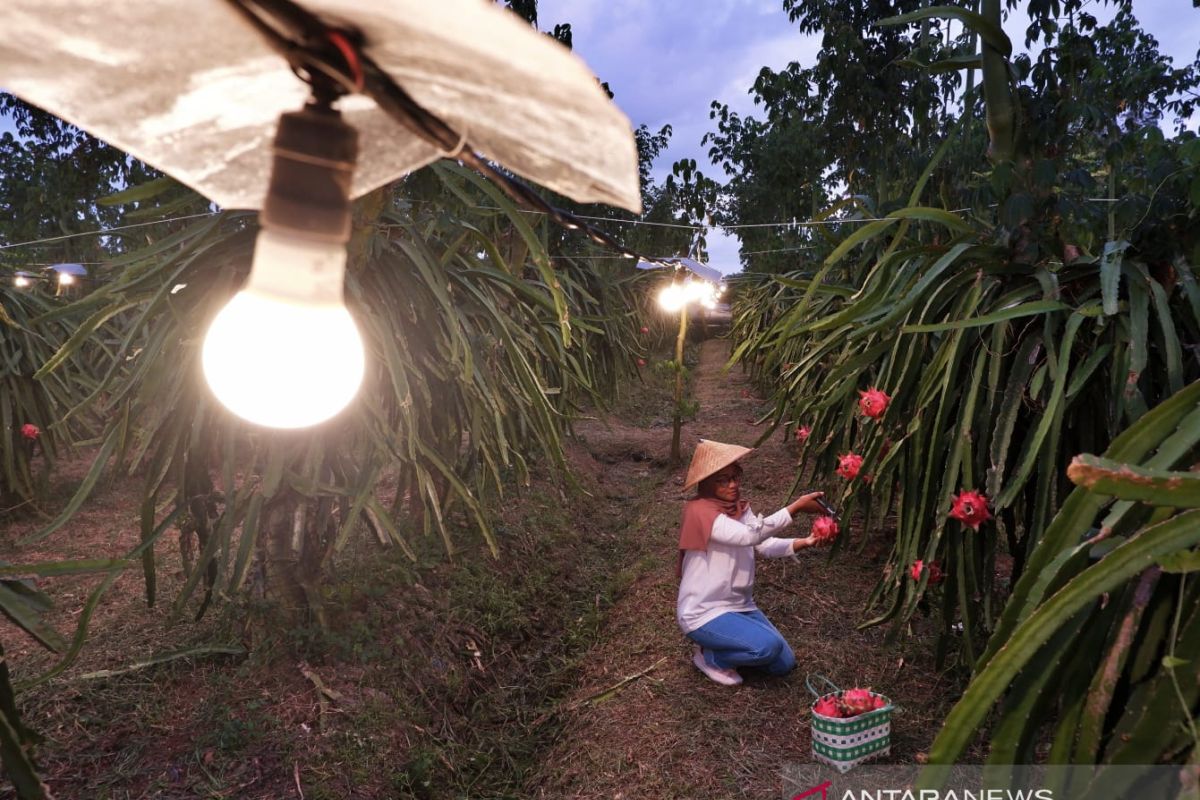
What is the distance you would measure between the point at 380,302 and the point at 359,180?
169cm

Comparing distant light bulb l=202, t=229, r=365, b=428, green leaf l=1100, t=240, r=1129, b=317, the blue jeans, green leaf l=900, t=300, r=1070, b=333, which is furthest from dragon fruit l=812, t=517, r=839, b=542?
distant light bulb l=202, t=229, r=365, b=428

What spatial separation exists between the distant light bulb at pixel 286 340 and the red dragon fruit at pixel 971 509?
180 cm

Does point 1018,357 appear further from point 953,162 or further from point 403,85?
point 953,162

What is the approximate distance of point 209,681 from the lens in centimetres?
276

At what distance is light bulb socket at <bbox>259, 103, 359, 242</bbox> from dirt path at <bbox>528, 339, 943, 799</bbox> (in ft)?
7.02

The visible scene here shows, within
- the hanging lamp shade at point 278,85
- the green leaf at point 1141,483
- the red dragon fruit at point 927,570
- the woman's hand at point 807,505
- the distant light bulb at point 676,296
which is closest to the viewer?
the hanging lamp shade at point 278,85

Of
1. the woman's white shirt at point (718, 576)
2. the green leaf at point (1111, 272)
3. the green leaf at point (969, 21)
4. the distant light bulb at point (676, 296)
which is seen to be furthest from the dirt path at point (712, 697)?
the distant light bulb at point (676, 296)

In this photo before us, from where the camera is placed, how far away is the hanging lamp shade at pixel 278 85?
642mm

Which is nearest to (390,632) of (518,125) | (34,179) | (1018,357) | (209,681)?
(209,681)

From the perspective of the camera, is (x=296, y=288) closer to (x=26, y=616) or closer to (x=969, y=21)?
(x=26, y=616)

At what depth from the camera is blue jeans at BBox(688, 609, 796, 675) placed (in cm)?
285

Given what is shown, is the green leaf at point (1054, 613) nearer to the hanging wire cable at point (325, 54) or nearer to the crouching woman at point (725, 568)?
the hanging wire cable at point (325, 54)

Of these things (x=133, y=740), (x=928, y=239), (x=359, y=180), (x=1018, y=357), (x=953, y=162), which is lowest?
(x=133, y=740)

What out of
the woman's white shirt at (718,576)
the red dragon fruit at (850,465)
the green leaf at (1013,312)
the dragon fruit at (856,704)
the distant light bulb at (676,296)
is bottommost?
the dragon fruit at (856,704)
